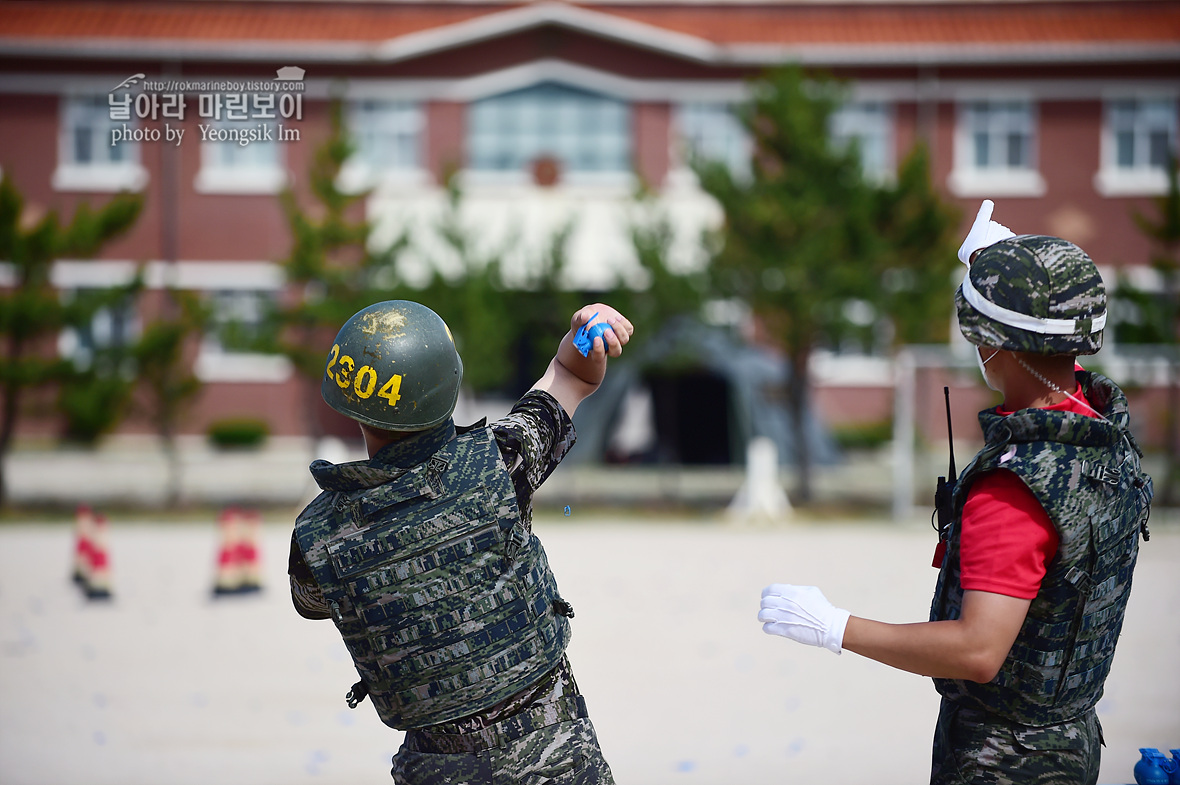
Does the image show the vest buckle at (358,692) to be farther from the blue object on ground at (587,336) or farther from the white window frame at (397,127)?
the white window frame at (397,127)

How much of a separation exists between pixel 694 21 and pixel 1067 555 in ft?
80.2

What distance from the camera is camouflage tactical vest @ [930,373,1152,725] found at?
6.48ft

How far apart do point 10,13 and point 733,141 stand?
15.7 meters

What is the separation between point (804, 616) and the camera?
2172 mm

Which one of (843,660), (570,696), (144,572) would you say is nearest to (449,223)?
(144,572)

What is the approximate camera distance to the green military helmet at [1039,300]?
2.06 m

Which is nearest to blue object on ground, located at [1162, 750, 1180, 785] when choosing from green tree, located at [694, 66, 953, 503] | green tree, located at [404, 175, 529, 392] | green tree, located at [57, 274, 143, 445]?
green tree, located at [694, 66, 953, 503]

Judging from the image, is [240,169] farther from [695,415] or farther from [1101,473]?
[1101,473]

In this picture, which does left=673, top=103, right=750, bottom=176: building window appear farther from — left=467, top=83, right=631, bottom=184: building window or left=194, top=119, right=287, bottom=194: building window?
left=194, top=119, right=287, bottom=194: building window

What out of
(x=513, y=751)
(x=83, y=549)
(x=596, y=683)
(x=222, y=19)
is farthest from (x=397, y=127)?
(x=513, y=751)

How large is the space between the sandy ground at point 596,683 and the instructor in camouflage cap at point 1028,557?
284 cm

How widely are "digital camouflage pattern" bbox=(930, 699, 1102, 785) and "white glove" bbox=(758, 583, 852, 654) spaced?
1.05 ft

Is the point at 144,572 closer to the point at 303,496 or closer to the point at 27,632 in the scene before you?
the point at 27,632

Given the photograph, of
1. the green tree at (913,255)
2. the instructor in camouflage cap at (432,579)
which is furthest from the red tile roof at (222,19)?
the instructor in camouflage cap at (432,579)
